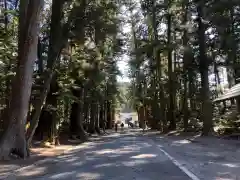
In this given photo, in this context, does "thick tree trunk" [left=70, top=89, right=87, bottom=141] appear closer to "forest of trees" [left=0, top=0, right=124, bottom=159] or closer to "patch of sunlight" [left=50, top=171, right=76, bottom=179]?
"forest of trees" [left=0, top=0, right=124, bottom=159]

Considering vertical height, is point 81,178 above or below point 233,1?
below

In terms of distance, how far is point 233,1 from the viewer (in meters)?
21.9

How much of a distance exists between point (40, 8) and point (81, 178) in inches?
389

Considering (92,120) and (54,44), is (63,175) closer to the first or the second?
(54,44)

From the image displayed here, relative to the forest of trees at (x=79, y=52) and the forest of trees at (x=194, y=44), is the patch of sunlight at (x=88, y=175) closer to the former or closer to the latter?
the forest of trees at (x=79, y=52)

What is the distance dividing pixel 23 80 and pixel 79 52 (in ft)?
43.3

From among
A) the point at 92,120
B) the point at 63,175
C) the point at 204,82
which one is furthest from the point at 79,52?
the point at 92,120

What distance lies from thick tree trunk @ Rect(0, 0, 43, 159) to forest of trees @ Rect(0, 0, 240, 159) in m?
0.04

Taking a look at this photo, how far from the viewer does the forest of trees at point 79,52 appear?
17.2 m

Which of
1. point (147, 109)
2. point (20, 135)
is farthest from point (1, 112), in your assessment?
point (147, 109)

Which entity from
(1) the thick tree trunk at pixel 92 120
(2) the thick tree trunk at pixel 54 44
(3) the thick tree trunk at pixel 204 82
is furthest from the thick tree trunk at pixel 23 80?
(1) the thick tree trunk at pixel 92 120

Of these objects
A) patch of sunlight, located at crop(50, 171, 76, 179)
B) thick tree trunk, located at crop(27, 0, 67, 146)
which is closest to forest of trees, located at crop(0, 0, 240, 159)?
thick tree trunk, located at crop(27, 0, 67, 146)

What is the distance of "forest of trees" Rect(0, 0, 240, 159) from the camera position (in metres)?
17.2

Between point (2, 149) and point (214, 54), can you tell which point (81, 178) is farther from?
point (214, 54)
